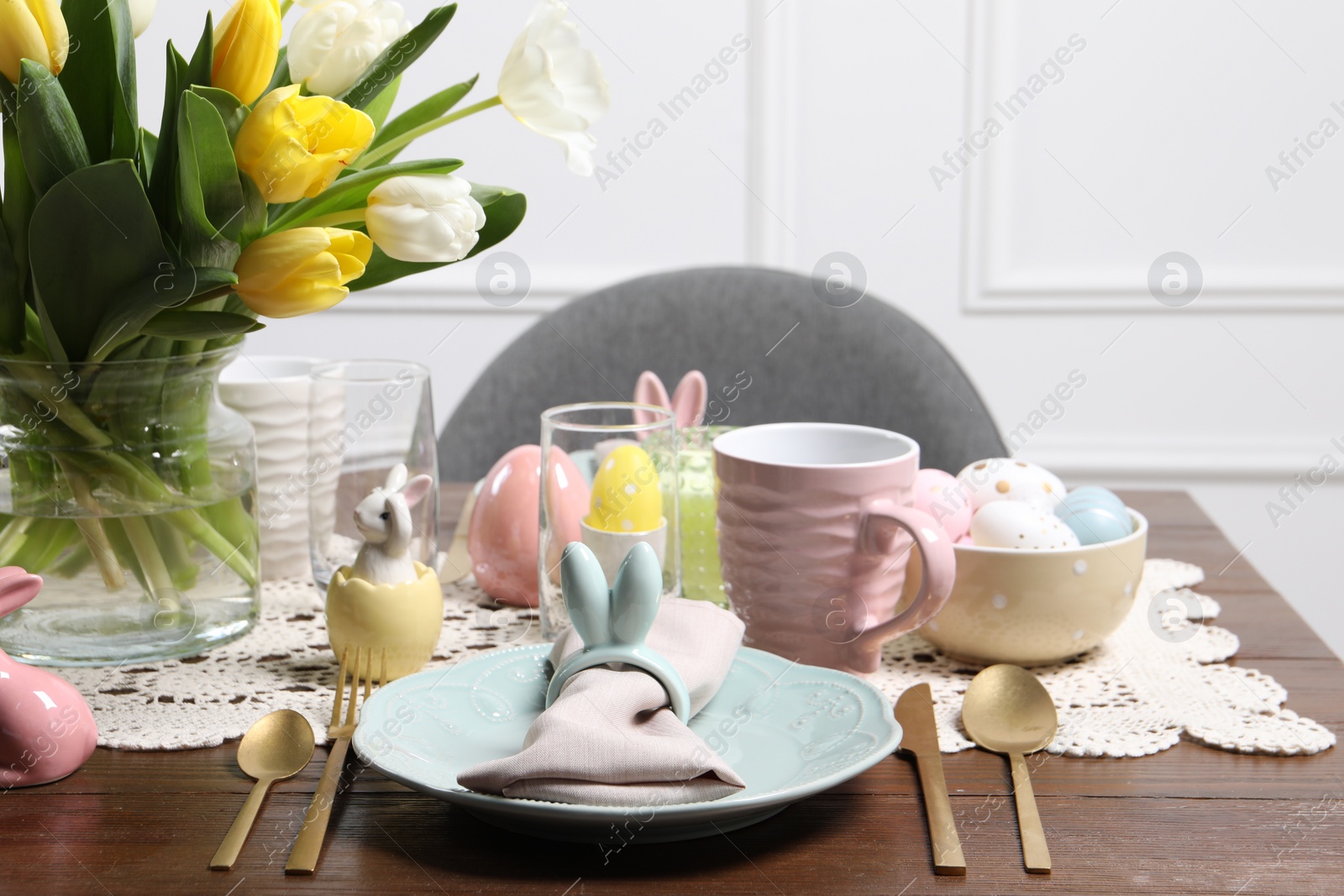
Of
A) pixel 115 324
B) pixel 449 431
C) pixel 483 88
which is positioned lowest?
pixel 449 431

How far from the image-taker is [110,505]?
0.63 m

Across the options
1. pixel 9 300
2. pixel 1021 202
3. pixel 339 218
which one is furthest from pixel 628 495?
pixel 1021 202

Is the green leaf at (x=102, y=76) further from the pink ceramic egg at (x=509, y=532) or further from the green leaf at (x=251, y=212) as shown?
the pink ceramic egg at (x=509, y=532)

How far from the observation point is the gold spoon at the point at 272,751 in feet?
1.66

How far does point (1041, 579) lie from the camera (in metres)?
0.63

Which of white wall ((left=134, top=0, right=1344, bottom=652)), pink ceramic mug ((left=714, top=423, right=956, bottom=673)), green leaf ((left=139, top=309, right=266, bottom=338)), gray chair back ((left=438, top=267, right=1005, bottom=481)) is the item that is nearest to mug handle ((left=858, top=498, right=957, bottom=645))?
pink ceramic mug ((left=714, top=423, right=956, bottom=673))

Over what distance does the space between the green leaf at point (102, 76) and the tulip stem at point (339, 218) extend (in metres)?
0.09

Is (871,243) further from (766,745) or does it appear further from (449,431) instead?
(766,745)

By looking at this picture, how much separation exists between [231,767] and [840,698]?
0.95ft

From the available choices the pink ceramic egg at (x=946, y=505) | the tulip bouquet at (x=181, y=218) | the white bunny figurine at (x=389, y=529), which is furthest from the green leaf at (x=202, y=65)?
the pink ceramic egg at (x=946, y=505)

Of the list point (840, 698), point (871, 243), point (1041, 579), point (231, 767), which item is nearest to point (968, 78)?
point (871, 243)

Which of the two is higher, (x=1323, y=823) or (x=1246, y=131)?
(x=1246, y=131)

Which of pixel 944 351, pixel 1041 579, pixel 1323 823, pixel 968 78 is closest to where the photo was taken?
pixel 1323 823

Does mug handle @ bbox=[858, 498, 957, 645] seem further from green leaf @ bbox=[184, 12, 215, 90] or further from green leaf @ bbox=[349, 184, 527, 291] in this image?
green leaf @ bbox=[184, 12, 215, 90]
